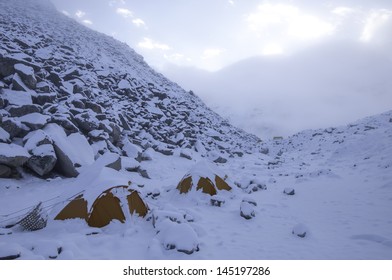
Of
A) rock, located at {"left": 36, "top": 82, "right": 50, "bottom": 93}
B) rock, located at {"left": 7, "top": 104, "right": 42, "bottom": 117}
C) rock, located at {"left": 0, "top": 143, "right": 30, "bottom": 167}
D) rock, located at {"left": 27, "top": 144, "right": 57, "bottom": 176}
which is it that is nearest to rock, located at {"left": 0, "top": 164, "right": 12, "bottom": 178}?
rock, located at {"left": 0, "top": 143, "right": 30, "bottom": 167}

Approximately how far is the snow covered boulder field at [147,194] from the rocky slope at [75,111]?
8 centimetres

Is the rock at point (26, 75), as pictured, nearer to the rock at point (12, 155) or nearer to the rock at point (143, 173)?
the rock at point (12, 155)

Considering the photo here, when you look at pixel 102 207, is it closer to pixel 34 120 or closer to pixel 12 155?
pixel 12 155

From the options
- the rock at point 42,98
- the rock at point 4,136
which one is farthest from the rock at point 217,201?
the rock at point 42,98

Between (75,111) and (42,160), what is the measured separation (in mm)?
5499

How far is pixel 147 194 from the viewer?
35.5ft

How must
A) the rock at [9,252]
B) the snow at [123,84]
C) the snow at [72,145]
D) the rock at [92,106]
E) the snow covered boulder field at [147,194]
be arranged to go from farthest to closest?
the snow at [123,84] < the rock at [92,106] < the snow at [72,145] < the snow covered boulder field at [147,194] < the rock at [9,252]

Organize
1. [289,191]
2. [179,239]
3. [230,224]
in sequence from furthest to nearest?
[289,191] < [230,224] < [179,239]

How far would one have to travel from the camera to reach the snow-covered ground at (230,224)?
6.04 metres

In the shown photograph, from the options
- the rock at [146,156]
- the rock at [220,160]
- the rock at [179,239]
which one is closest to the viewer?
the rock at [179,239]

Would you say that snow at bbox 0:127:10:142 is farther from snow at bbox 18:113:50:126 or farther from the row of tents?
the row of tents

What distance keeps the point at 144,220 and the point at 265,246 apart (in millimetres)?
3638

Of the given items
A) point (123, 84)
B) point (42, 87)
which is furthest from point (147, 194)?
point (123, 84)

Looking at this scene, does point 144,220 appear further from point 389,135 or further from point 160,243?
point 389,135
